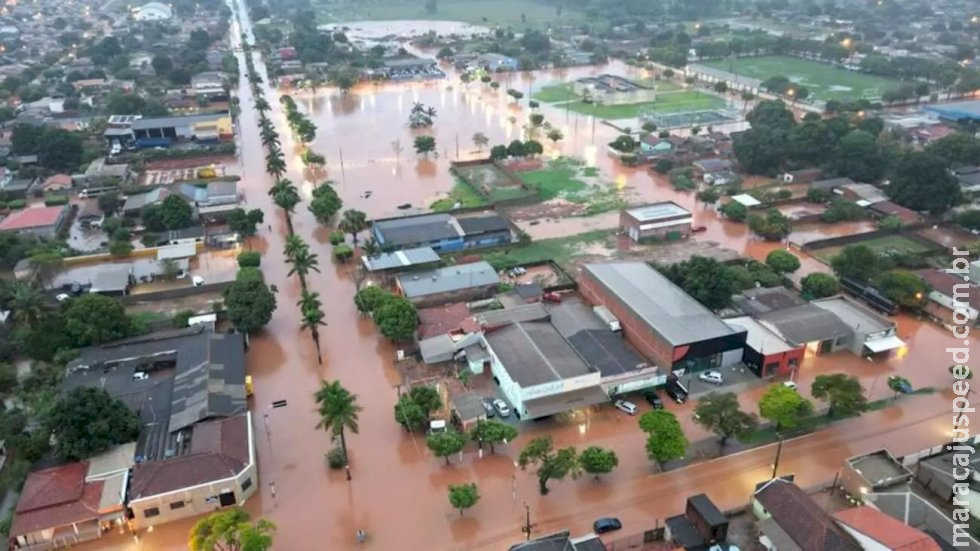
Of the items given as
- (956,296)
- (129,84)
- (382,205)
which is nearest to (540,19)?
(129,84)

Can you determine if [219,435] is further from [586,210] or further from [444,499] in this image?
[586,210]

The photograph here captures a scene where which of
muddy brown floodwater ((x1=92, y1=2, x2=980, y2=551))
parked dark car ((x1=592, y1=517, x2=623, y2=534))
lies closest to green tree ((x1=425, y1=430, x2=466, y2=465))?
muddy brown floodwater ((x1=92, y1=2, x2=980, y2=551))

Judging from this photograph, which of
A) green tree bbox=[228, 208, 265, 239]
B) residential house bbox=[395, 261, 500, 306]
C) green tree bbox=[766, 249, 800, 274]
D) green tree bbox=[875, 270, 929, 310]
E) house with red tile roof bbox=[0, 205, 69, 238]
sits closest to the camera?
green tree bbox=[875, 270, 929, 310]

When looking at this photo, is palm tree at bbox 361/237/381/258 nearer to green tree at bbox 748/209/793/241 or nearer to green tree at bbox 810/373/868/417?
green tree at bbox 748/209/793/241

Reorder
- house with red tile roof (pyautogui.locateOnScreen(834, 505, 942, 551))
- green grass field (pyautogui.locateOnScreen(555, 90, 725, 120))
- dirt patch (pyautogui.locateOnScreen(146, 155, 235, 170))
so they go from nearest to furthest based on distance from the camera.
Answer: house with red tile roof (pyautogui.locateOnScreen(834, 505, 942, 551)) < dirt patch (pyautogui.locateOnScreen(146, 155, 235, 170)) < green grass field (pyautogui.locateOnScreen(555, 90, 725, 120))

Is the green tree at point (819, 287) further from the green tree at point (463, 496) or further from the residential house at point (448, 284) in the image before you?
the green tree at point (463, 496)

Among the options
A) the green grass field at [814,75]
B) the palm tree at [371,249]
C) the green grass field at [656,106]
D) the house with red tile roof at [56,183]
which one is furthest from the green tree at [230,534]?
the green grass field at [814,75]
